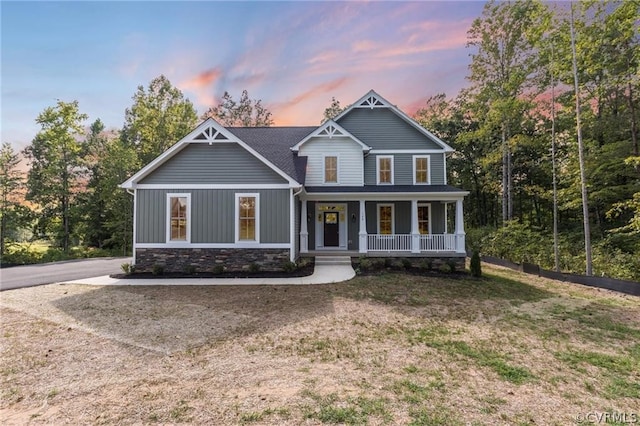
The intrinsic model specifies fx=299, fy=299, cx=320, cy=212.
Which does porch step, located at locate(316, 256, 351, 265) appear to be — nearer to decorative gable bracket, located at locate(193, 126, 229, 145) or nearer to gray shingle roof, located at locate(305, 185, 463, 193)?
gray shingle roof, located at locate(305, 185, 463, 193)

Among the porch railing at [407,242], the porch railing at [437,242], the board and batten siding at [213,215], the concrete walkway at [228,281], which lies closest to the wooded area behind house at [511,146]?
the porch railing at [437,242]

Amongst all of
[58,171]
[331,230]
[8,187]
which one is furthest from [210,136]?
[8,187]

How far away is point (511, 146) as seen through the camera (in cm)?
1739

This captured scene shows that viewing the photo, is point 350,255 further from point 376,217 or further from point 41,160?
point 41,160

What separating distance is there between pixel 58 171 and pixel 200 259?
19824 millimetres

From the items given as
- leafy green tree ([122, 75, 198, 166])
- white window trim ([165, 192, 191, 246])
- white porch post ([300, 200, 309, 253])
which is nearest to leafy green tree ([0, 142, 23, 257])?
leafy green tree ([122, 75, 198, 166])

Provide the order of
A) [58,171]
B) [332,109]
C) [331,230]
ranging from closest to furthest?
[331,230] < [58,171] < [332,109]

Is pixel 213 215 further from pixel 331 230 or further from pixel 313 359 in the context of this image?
pixel 313 359

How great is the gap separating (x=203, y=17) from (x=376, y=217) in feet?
36.6

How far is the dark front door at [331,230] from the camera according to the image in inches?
565

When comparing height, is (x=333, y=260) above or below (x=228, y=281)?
above

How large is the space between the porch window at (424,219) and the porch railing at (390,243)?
197 cm

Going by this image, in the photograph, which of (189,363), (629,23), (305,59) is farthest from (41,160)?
(629,23)

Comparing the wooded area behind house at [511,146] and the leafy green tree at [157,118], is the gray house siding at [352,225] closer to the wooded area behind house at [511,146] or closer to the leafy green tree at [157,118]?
the wooded area behind house at [511,146]
